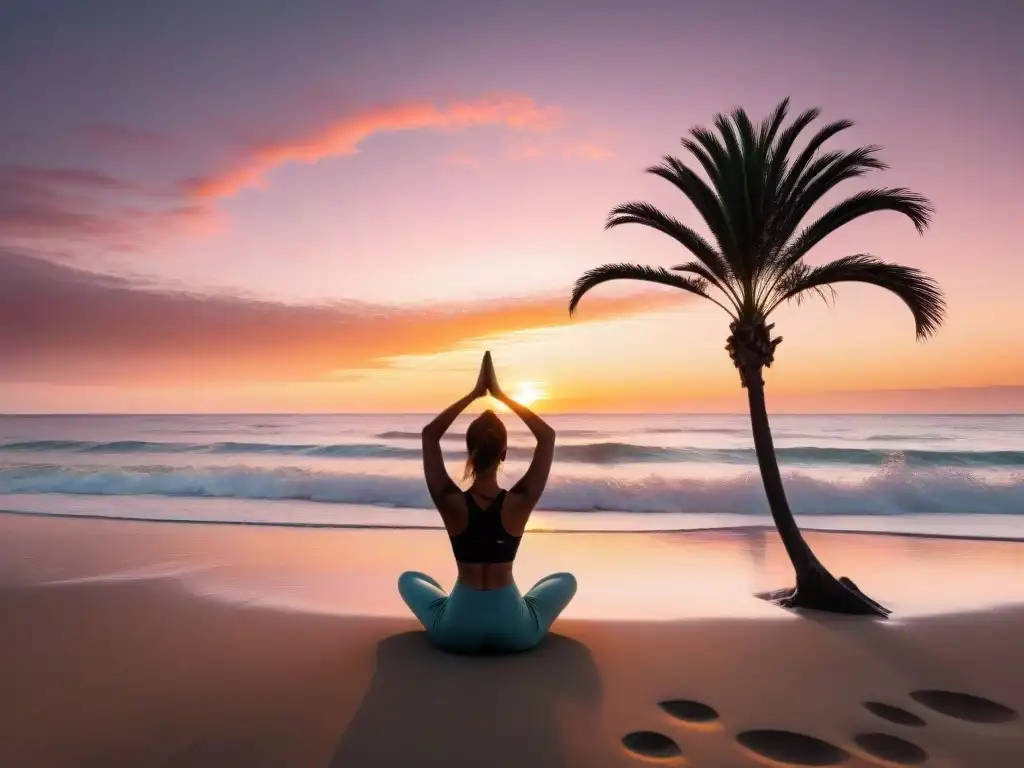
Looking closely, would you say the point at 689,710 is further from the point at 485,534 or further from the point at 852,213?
the point at 852,213

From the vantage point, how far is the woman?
4672 mm

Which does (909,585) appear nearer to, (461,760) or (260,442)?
(461,760)

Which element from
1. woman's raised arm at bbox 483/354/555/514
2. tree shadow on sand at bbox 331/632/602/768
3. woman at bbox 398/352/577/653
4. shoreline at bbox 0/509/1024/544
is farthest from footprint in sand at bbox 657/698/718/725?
shoreline at bbox 0/509/1024/544

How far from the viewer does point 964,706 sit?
4.46 meters

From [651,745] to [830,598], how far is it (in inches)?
164

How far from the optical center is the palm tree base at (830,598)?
694cm

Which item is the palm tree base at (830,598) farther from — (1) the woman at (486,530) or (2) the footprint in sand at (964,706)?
(1) the woman at (486,530)

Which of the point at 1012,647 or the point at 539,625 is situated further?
the point at 1012,647

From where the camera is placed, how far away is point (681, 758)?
3686 mm

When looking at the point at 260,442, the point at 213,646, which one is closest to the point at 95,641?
the point at 213,646

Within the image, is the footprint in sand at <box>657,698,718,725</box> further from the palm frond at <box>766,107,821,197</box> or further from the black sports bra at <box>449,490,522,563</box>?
the palm frond at <box>766,107,821,197</box>

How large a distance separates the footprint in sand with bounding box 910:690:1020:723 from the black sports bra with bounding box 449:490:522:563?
10.1ft

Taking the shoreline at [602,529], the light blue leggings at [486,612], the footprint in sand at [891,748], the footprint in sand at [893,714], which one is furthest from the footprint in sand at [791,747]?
the shoreline at [602,529]

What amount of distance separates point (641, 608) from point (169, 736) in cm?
485
